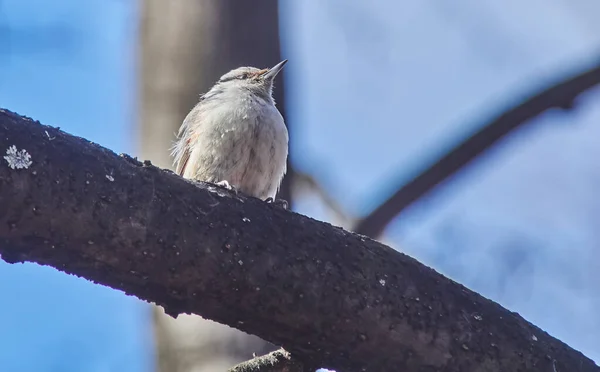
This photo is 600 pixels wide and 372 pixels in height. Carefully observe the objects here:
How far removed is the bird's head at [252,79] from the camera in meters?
4.92

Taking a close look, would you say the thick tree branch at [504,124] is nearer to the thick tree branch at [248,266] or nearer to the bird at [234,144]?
the bird at [234,144]

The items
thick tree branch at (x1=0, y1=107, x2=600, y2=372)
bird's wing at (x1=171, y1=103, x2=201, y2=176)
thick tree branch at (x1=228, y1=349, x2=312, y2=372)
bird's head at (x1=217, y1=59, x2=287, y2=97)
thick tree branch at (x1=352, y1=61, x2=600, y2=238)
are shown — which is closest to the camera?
thick tree branch at (x1=0, y1=107, x2=600, y2=372)

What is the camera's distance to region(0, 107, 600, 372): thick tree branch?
7.11 feet

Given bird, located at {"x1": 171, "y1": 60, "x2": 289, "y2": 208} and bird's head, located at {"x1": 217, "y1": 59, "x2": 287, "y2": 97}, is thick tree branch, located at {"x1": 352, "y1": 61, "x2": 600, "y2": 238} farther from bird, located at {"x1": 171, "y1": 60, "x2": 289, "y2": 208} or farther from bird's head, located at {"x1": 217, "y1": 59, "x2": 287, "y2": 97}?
bird's head, located at {"x1": 217, "y1": 59, "x2": 287, "y2": 97}

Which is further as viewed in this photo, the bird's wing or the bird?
the bird's wing

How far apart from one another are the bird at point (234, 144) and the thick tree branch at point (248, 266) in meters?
1.92

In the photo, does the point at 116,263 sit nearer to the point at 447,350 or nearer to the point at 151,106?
the point at 447,350

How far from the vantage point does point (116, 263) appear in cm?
222

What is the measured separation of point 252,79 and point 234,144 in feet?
3.04

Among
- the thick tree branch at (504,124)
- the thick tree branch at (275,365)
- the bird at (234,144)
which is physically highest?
the bird at (234,144)

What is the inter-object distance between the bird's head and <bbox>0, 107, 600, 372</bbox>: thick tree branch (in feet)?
7.68

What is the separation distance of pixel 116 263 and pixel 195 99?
8.29ft

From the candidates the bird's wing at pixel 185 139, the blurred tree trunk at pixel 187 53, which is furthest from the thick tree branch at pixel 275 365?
the bird's wing at pixel 185 139

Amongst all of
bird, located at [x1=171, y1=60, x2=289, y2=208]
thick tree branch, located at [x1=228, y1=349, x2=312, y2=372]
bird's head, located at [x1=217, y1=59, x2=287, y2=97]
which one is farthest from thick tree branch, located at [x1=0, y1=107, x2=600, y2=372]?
bird's head, located at [x1=217, y1=59, x2=287, y2=97]
